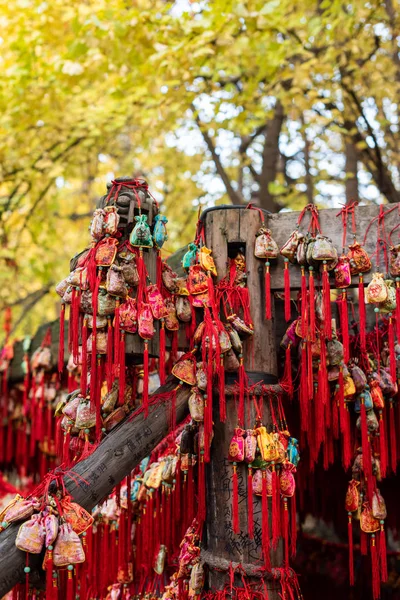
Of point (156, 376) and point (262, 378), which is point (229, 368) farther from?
point (156, 376)

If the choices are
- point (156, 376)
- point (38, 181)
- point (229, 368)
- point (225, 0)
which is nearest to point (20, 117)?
point (38, 181)

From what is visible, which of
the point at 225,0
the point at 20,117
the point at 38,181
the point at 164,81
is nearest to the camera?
the point at 225,0

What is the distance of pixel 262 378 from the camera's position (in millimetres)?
2904

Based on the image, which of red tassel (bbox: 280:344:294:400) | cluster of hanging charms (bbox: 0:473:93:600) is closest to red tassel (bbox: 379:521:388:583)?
red tassel (bbox: 280:344:294:400)

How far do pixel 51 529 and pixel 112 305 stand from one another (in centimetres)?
94

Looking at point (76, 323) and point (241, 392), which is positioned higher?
point (76, 323)

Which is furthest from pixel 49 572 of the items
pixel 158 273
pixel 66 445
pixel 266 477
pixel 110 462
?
pixel 158 273

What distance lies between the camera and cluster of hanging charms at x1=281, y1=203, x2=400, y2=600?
2.85 m

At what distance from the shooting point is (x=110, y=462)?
259 cm

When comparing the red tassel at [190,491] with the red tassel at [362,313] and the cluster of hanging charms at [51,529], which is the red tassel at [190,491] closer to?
the cluster of hanging charms at [51,529]

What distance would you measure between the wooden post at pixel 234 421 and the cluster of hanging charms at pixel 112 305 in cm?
A: 32

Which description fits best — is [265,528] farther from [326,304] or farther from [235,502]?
[326,304]

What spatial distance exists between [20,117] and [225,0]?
2.75 metres

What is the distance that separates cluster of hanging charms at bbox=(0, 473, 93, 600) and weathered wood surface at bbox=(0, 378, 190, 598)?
4 centimetres
